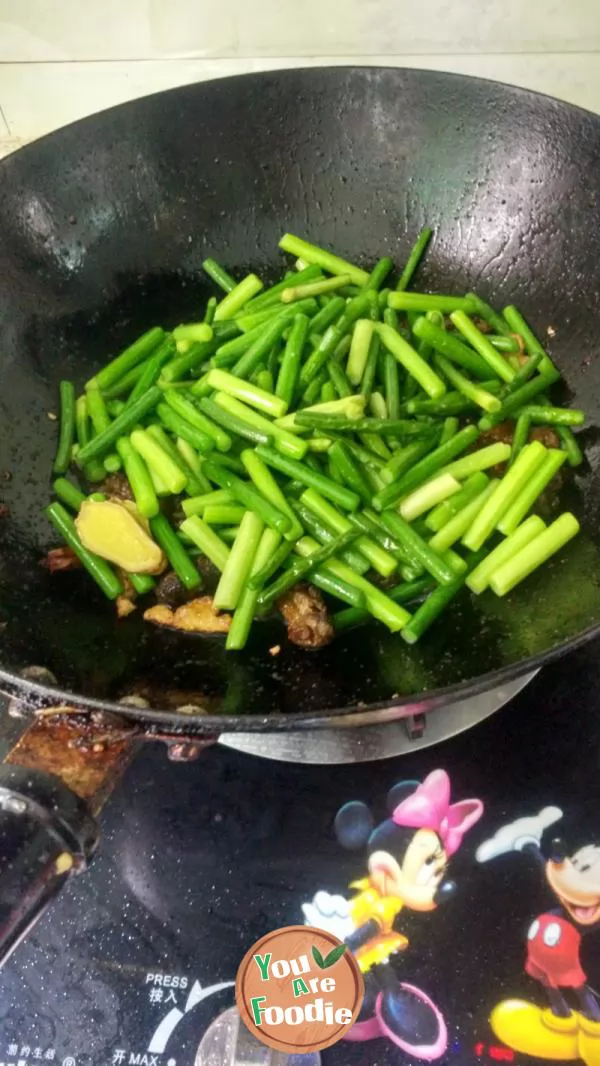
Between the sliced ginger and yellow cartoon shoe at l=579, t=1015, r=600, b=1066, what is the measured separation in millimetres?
1142

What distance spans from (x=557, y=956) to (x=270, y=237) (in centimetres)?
180

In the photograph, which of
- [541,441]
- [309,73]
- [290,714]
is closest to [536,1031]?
[290,714]

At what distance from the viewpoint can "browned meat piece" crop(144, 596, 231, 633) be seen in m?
1.58

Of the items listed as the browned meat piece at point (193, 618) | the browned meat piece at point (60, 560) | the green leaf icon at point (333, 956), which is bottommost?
the green leaf icon at point (333, 956)

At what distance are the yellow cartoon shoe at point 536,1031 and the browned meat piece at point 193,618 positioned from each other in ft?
2.74

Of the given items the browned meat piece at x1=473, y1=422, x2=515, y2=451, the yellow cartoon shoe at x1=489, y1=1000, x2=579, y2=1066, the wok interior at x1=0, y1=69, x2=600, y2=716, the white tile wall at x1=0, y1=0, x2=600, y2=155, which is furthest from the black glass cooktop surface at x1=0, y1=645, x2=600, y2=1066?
the white tile wall at x1=0, y1=0, x2=600, y2=155

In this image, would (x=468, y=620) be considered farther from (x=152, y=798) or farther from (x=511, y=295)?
(x=511, y=295)

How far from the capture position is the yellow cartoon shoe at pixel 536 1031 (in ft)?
4.16

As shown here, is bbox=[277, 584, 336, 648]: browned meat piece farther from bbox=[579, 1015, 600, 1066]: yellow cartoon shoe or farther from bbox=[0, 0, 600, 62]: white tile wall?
bbox=[0, 0, 600, 62]: white tile wall

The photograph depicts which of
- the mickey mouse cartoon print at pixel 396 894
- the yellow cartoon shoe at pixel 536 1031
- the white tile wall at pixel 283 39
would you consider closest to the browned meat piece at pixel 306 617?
the mickey mouse cartoon print at pixel 396 894

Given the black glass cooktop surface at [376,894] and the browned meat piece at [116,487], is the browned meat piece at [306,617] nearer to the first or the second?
the black glass cooktop surface at [376,894]

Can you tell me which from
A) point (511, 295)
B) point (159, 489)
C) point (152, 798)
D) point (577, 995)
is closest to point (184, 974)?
point (152, 798)

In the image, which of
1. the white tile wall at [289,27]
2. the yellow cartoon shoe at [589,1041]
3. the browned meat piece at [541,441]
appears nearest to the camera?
the yellow cartoon shoe at [589,1041]

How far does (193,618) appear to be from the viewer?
1.58 metres
